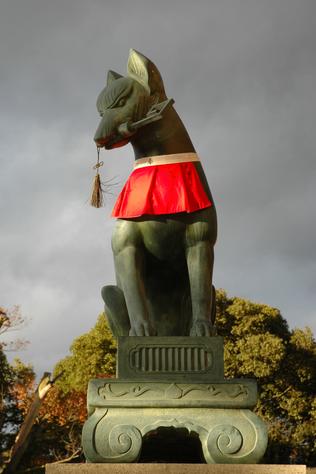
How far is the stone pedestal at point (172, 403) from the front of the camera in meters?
5.32

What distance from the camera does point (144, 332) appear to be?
19.2ft

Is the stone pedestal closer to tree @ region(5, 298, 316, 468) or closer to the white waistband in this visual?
the white waistband

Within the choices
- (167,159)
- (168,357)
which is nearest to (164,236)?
(167,159)

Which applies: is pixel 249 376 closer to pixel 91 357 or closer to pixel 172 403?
pixel 91 357

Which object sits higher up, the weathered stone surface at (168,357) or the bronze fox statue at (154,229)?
the bronze fox statue at (154,229)

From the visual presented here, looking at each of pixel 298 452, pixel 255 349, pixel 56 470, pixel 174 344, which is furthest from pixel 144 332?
pixel 298 452

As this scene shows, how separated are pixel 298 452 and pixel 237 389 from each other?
79.5 ft

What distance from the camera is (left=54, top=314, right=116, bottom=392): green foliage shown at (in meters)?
28.6

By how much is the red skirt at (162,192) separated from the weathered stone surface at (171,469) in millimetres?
2110

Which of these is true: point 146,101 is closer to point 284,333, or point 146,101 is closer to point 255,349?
point 255,349

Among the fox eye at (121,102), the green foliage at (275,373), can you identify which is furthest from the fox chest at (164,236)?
the green foliage at (275,373)

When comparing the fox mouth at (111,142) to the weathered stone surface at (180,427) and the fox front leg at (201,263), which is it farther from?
the weathered stone surface at (180,427)

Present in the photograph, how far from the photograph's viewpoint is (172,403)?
5.45 meters

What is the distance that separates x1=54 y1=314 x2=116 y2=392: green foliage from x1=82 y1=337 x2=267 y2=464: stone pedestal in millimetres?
22641
